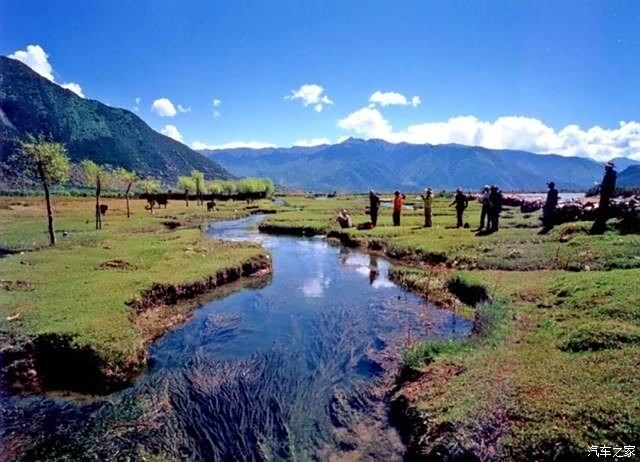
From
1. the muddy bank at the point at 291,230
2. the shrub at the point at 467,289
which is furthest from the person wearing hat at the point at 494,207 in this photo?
the muddy bank at the point at 291,230

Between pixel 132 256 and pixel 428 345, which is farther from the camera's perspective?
pixel 132 256

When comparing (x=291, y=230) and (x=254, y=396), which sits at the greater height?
(x=291, y=230)

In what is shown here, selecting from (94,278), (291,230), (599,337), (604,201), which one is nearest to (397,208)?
(291,230)

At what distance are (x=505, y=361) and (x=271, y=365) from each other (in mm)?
7458

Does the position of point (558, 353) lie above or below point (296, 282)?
above

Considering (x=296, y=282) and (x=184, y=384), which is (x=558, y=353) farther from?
(x=296, y=282)

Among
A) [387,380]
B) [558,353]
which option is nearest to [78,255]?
[387,380]

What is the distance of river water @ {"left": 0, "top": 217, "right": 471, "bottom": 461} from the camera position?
399 inches

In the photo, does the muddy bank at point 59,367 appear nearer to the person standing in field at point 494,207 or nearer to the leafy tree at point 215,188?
the person standing in field at point 494,207

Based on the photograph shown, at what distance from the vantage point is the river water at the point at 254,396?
1014 cm

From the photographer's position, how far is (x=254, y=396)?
489 inches

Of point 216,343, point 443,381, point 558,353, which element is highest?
point 558,353

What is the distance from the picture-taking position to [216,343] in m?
16.6

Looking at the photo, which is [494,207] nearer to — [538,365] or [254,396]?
[538,365]
